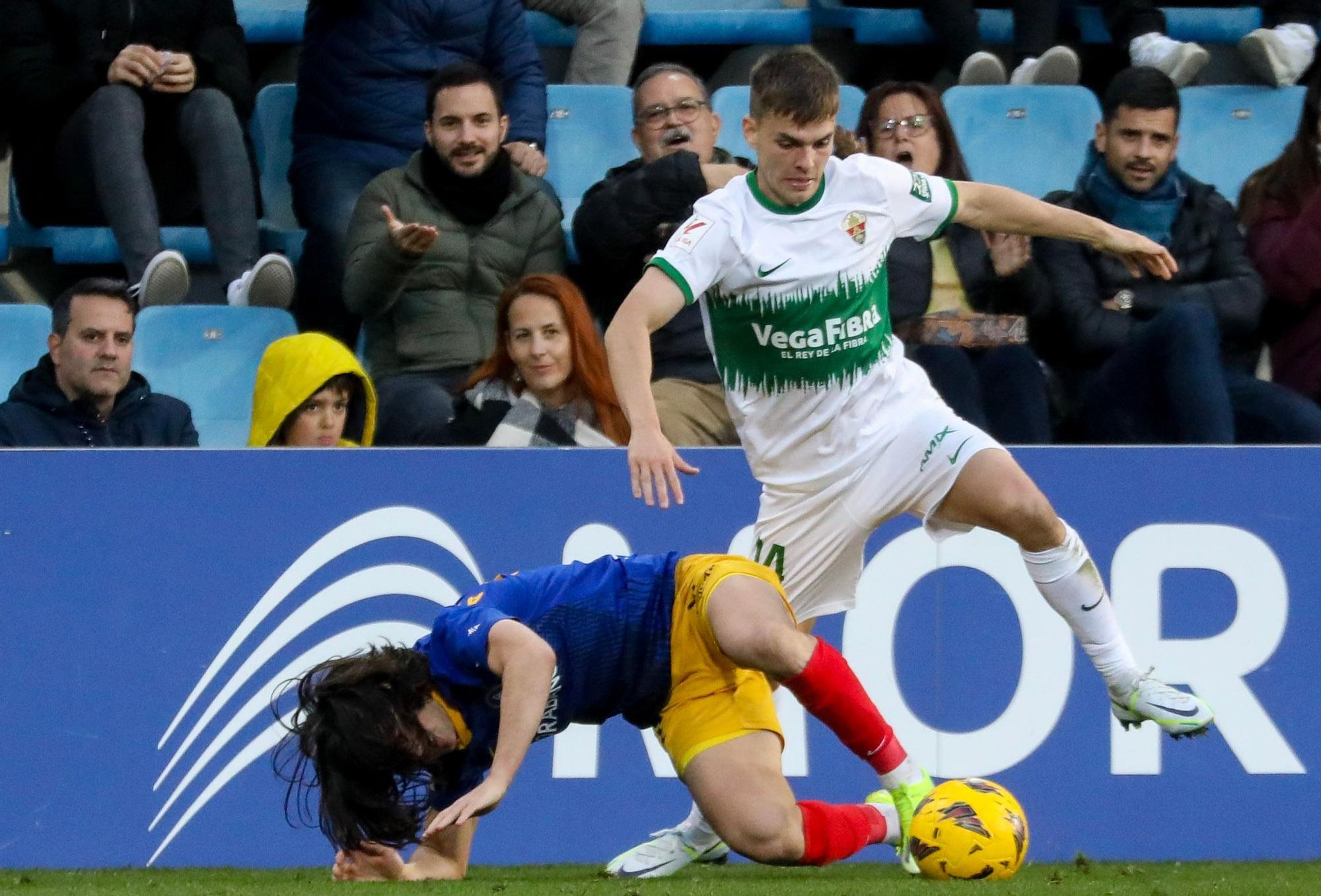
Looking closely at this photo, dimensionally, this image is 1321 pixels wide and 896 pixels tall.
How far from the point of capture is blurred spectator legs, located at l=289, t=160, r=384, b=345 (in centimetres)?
667

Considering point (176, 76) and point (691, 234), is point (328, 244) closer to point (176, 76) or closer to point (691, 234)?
point (176, 76)

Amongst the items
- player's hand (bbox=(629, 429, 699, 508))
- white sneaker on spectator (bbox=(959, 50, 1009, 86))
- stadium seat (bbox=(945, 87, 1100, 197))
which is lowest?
player's hand (bbox=(629, 429, 699, 508))

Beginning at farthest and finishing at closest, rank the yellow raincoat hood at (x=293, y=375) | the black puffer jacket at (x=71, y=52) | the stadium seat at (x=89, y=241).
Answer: the stadium seat at (x=89, y=241) → the black puffer jacket at (x=71, y=52) → the yellow raincoat hood at (x=293, y=375)

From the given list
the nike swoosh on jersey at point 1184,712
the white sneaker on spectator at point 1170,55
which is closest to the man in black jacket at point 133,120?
the nike swoosh on jersey at point 1184,712

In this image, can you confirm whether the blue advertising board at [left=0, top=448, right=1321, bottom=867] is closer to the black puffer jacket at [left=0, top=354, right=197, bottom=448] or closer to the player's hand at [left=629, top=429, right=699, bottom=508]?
the black puffer jacket at [left=0, top=354, right=197, bottom=448]

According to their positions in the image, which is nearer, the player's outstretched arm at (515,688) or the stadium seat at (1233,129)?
the player's outstretched arm at (515,688)

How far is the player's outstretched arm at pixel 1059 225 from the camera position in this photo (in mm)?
4867

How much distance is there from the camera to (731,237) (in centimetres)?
480

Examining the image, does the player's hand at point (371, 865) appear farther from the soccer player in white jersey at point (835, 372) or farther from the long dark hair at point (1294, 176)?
the long dark hair at point (1294, 176)

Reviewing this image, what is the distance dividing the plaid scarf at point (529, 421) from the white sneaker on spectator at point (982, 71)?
9.30 feet

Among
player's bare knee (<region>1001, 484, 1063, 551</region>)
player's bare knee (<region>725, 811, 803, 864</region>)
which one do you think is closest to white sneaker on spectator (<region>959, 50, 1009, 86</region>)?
player's bare knee (<region>1001, 484, 1063, 551</region>)

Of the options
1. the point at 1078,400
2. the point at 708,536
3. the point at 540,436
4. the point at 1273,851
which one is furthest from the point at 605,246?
the point at 1273,851

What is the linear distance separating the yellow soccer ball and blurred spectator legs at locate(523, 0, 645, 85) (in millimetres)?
4280

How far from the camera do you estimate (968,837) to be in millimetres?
4277
